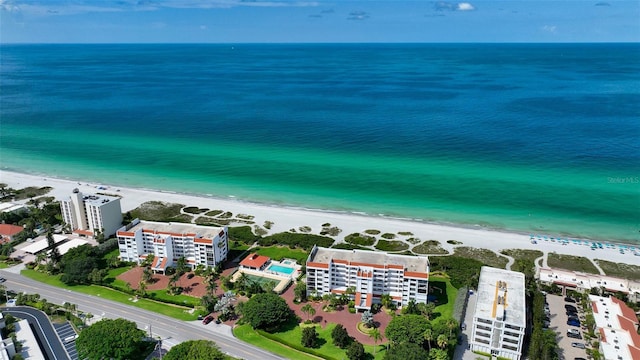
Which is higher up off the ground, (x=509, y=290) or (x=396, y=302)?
(x=509, y=290)

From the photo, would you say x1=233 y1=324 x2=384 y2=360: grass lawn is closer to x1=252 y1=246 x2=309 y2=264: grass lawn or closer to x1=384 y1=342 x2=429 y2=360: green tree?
x1=384 y1=342 x2=429 y2=360: green tree

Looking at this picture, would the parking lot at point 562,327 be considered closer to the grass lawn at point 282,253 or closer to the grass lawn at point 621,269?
the grass lawn at point 621,269

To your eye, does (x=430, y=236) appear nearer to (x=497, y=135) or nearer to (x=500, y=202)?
(x=500, y=202)

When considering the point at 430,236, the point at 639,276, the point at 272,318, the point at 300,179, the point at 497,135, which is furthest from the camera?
the point at 497,135

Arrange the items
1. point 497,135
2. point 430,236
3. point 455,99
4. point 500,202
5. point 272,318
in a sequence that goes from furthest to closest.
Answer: point 455,99 → point 497,135 → point 500,202 → point 430,236 → point 272,318

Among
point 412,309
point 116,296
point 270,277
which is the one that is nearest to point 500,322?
point 412,309

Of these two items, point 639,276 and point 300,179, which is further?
point 300,179

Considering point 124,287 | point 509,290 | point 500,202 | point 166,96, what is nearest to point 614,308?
point 509,290

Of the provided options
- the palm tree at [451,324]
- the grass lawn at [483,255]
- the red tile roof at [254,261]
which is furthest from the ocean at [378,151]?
the palm tree at [451,324]
